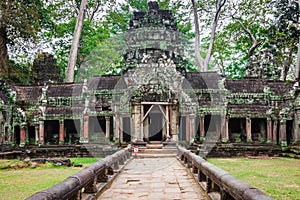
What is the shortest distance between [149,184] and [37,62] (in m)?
23.3

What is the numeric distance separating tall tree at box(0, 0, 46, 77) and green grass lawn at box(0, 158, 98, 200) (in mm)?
15634

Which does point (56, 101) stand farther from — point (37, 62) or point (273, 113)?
point (273, 113)

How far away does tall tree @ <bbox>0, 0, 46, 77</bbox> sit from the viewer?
2597cm

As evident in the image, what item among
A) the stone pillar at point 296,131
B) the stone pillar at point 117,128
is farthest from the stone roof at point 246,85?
the stone pillar at point 117,128

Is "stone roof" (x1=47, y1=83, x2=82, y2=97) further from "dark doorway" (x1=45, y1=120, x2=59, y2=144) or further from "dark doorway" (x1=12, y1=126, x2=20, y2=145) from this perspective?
"dark doorway" (x1=12, y1=126, x2=20, y2=145)

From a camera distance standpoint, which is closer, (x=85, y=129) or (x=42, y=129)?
(x=85, y=129)

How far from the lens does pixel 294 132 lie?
65.4 feet

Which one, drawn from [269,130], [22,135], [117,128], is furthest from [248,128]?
[22,135]

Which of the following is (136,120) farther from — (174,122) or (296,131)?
(296,131)

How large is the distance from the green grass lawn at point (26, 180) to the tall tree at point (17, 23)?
15634 millimetres

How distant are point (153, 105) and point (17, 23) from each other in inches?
535

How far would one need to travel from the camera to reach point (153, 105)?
65.2 feet

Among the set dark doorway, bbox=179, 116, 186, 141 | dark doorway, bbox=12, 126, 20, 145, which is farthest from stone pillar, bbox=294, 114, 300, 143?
dark doorway, bbox=12, 126, 20, 145

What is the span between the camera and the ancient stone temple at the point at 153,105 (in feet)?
66.2
